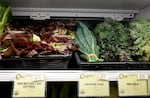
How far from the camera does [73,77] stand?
88cm

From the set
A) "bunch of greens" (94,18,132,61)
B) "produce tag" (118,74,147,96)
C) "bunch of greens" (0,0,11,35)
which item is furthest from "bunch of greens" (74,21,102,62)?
"bunch of greens" (0,0,11,35)

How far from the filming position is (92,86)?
87cm

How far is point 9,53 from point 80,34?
A: 0.38 meters

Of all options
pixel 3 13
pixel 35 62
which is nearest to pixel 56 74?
pixel 35 62

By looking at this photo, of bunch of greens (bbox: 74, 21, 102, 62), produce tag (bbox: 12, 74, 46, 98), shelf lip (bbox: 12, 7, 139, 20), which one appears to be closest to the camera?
produce tag (bbox: 12, 74, 46, 98)

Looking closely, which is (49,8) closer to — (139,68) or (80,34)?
(80,34)

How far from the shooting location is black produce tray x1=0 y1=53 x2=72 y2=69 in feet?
2.89

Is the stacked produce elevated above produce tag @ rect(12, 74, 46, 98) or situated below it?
above

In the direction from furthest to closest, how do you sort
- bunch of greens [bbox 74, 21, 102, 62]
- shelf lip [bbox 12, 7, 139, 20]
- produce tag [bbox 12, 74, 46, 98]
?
shelf lip [bbox 12, 7, 139, 20] < bunch of greens [bbox 74, 21, 102, 62] < produce tag [bbox 12, 74, 46, 98]

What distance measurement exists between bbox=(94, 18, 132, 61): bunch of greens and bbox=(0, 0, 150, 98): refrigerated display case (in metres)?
0.09

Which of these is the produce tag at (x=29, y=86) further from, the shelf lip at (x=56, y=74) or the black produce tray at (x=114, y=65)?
the black produce tray at (x=114, y=65)

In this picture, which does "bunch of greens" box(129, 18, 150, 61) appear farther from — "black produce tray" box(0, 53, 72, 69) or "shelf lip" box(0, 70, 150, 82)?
"black produce tray" box(0, 53, 72, 69)

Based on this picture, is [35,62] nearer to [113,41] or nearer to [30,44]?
[30,44]

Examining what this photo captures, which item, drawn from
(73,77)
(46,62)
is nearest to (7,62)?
(46,62)
